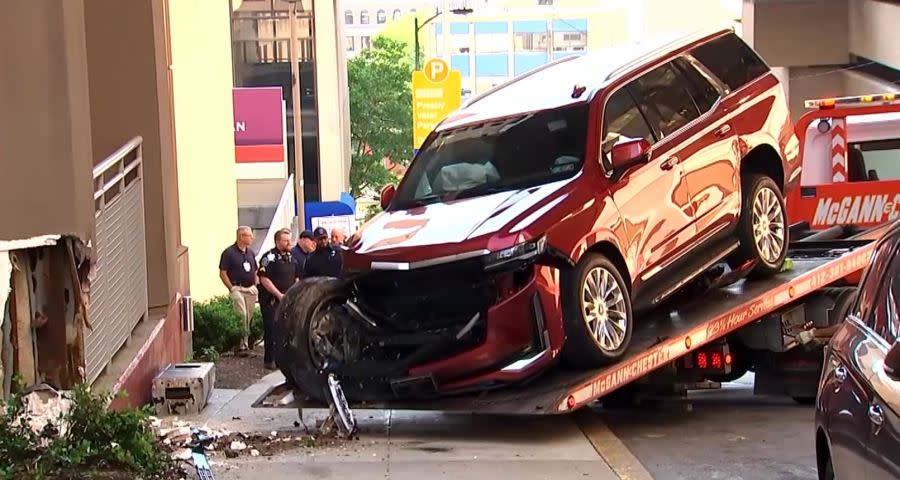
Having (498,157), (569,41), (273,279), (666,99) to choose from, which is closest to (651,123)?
(666,99)

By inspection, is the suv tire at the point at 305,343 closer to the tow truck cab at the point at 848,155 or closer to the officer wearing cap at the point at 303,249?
the tow truck cab at the point at 848,155

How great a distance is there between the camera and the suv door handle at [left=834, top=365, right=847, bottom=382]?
5.27 meters

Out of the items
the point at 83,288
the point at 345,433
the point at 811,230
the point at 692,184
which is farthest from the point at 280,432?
the point at 811,230

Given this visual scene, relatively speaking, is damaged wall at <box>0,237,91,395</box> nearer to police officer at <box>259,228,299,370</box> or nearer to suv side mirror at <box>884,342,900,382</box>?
suv side mirror at <box>884,342,900,382</box>

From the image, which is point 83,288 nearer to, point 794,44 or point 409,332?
point 409,332

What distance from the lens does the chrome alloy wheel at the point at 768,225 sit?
10289 millimetres

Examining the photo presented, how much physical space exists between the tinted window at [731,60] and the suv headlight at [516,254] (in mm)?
2841

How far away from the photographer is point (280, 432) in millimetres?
9164

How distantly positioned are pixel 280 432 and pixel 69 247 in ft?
7.15

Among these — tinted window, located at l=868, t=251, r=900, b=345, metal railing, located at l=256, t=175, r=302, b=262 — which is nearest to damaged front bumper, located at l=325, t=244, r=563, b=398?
tinted window, located at l=868, t=251, r=900, b=345

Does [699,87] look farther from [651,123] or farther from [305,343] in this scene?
[305,343]

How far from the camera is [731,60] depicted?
1071cm

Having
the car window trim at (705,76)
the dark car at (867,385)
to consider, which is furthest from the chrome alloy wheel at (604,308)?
the dark car at (867,385)

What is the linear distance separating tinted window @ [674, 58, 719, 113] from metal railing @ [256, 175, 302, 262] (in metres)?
18.7
